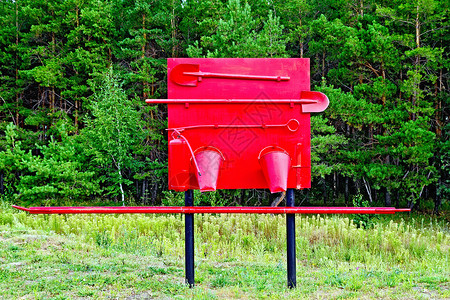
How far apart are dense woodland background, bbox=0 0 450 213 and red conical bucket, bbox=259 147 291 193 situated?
991cm

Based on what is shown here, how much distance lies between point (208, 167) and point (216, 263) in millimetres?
2450

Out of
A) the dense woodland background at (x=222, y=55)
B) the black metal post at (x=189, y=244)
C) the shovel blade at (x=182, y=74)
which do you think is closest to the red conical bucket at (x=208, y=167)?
the black metal post at (x=189, y=244)

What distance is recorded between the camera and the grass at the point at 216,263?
4.90 metres

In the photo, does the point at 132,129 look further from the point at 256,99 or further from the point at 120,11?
the point at 256,99

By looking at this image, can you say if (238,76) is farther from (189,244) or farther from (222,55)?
(222,55)

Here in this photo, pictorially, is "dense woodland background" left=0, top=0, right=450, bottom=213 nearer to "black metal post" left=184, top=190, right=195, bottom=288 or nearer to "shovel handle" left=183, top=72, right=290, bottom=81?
"shovel handle" left=183, top=72, right=290, bottom=81

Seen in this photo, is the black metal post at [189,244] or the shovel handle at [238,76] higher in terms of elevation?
the shovel handle at [238,76]

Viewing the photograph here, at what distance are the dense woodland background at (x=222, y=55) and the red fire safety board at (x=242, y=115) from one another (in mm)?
9647

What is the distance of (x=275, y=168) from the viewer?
4773 millimetres

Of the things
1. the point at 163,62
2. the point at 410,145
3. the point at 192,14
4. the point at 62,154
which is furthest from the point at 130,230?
the point at 192,14

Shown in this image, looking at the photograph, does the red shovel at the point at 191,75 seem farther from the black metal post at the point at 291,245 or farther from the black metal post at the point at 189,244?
the black metal post at the point at 291,245

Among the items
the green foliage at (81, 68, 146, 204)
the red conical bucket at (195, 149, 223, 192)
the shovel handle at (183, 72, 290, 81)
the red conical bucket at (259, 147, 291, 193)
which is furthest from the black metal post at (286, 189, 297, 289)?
the green foliage at (81, 68, 146, 204)

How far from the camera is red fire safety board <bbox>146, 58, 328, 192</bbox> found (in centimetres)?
489

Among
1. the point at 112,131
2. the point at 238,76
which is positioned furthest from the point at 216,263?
the point at 112,131
